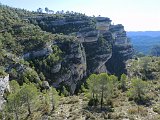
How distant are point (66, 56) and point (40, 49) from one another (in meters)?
26.8

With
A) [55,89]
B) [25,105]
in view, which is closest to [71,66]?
[55,89]

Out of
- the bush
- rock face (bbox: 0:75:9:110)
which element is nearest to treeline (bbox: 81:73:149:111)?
the bush

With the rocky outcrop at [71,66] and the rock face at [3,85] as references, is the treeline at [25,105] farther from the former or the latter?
the rocky outcrop at [71,66]

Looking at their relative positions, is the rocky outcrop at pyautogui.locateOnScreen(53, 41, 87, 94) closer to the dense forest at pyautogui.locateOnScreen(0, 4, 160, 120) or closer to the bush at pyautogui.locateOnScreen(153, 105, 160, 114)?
the dense forest at pyautogui.locateOnScreen(0, 4, 160, 120)

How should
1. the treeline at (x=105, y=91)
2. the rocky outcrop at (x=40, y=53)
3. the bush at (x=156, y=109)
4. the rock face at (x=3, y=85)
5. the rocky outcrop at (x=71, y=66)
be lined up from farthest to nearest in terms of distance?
the rocky outcrop at (x=71, y=66) → the rocky outcrop at (x=40, y=53) → the rock face at (x=3, y=85) → the treeline at (x=105, y=91) → the bush at (x=156, y=109)

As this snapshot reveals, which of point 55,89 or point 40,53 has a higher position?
point 40,53

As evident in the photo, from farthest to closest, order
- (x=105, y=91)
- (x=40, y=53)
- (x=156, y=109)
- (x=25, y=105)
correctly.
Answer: (x=40, y=53) < (x=105, y=91) < (x=25, y=105) < (x=156, y=109)

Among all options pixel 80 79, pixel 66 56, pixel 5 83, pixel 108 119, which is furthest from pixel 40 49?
pixel 108 119

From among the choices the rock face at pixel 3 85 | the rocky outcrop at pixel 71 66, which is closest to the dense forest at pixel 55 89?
the rock face at pixel 3 85

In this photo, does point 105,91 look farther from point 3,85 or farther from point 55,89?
point 3,85

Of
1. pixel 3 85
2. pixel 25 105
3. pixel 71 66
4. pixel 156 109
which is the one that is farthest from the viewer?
pixel 71 66

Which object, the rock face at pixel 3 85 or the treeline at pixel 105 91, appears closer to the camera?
the treeline at pixel 105 91

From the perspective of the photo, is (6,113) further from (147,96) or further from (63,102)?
(147,96)

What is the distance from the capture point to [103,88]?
68312 millimetres
